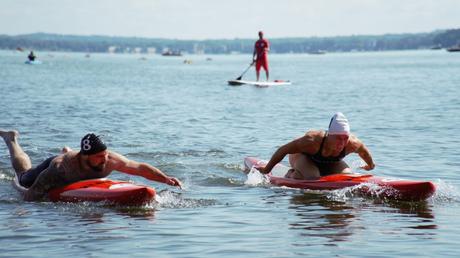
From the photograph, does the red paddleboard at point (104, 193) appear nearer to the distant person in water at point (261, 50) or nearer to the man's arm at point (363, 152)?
the man's arm at point (363, 152)

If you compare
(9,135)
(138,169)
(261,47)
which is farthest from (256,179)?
(261,47)

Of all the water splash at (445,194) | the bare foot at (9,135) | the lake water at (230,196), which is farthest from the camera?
the bare foot at (9,135)

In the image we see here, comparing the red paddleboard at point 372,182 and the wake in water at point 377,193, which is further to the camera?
the wake in water at point 377,193

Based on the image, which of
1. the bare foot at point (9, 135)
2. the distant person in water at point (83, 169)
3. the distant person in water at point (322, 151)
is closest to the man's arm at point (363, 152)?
the distant person in water at point (322, 151)

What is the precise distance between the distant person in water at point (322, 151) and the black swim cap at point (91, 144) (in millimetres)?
3068

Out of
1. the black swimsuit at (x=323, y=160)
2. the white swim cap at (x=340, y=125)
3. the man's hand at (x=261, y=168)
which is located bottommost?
the man's hand at (x=261, y=168)

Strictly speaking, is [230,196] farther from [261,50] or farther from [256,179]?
[261,50]

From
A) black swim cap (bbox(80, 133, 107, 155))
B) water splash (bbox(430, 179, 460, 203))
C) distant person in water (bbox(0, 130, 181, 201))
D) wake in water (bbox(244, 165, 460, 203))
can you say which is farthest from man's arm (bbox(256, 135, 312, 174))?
black swim cap (bbox(80, 133, 107, 155))

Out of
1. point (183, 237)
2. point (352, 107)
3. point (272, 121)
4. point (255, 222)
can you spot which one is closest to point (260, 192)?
point (255, 222)

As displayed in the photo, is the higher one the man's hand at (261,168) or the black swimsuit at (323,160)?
the black swimsuit at (323,160)

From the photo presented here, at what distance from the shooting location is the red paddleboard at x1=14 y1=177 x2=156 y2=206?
37.9ft

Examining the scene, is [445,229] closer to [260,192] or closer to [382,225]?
[382,225]

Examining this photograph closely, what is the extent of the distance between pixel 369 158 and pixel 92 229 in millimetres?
5003

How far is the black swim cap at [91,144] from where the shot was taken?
11.2 metres
